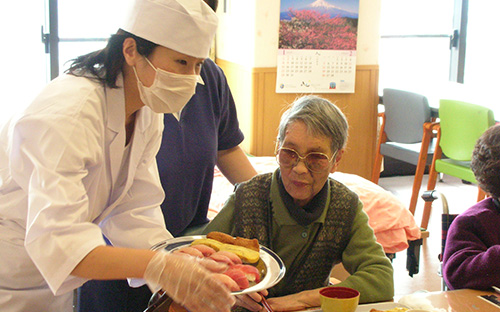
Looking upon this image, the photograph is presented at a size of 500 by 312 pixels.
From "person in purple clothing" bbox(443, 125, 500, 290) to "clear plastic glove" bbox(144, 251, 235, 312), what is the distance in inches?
32.8

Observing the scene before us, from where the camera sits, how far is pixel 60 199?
1.09 meters

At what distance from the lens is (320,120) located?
1569 millimetres

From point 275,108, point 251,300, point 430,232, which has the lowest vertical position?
point 430,232

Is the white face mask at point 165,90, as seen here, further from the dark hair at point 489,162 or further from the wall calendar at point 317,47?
the wall calendar at point 317,47

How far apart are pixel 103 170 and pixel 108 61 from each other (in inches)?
10.1

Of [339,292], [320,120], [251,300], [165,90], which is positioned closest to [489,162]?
[320,120]

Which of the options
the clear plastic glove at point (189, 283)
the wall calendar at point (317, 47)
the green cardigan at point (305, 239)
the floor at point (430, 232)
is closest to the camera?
the clear plastic glove at point (189, 283)

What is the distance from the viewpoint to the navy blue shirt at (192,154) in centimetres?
181

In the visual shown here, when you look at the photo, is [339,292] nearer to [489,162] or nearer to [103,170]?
[103,170]

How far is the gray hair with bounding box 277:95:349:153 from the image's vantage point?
1.57 m

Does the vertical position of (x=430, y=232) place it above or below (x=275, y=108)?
below

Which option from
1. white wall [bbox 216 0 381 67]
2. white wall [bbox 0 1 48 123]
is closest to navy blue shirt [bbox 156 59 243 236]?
white wall [bbox 216 0 381 67]

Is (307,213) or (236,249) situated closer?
(236,249)

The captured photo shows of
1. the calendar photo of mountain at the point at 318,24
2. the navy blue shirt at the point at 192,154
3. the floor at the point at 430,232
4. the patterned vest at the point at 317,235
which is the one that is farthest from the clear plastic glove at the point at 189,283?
the calendar photo of mountain at the point at 318,24
